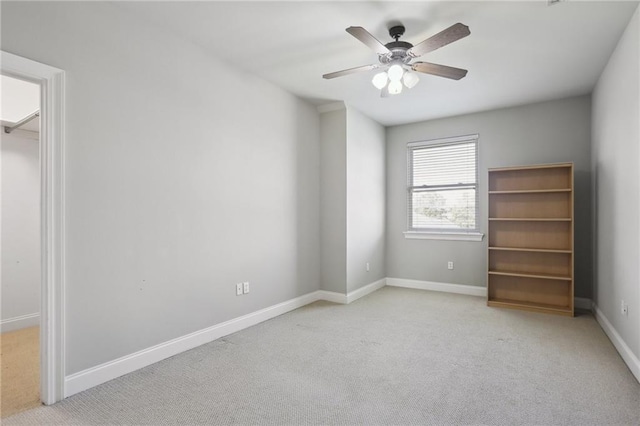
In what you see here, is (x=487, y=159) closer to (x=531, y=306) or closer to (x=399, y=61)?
(x=531, y=306)

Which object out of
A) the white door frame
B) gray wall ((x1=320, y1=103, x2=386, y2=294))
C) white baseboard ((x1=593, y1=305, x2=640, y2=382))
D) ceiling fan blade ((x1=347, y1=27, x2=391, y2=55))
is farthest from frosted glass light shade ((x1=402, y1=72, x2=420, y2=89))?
white baseboard ((x1=593, y1=305, x2=640, y2=382))

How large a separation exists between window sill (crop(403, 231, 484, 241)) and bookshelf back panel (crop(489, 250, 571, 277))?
0.49 metres

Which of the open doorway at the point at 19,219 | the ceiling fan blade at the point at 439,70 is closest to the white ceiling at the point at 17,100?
the open doorway at the point at 19,219

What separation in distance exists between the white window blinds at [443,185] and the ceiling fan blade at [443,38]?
2.84m

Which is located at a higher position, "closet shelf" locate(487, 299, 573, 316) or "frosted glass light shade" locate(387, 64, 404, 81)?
"frosted glass light shade" locate(387, 64, 404, 81)

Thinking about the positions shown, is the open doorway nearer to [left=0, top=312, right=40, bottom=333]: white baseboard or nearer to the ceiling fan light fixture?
[left=0, top=312, right=40, bottom=333]: white baseboard

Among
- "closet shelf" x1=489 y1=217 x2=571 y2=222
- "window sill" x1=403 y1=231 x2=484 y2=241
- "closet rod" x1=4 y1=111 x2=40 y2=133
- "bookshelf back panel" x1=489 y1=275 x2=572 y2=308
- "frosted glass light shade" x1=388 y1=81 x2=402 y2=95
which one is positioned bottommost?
"bookshelf back panel" x1=489 y1=275 x2=572 y2=308

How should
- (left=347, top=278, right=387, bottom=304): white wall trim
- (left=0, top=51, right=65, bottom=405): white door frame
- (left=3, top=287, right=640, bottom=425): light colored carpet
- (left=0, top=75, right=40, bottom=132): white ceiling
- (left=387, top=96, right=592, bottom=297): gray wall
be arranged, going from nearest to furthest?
1. (left=3, top=287, right=640, bottom=425): light colored carpet
2. (left=0, top=51, right=65, bottom=405): white door frame
3. (left=0, top=75, right=40, bottom=132): white ceiling
4. (left=387, top=96, right=592, bottom=297): gray wall
5. (left=347, top=278, right=387, bottom=304): white wall trim

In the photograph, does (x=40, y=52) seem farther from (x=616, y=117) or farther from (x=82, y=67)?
(x=616, y=117)

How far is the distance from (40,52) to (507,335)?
4.33m

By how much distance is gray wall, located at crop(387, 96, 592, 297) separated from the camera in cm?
432

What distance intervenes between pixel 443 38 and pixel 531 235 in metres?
3.06

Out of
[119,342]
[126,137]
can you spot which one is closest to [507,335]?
[119,342]

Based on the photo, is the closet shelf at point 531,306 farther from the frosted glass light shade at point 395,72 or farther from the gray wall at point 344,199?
the frosted glass light shade at point 395,72
